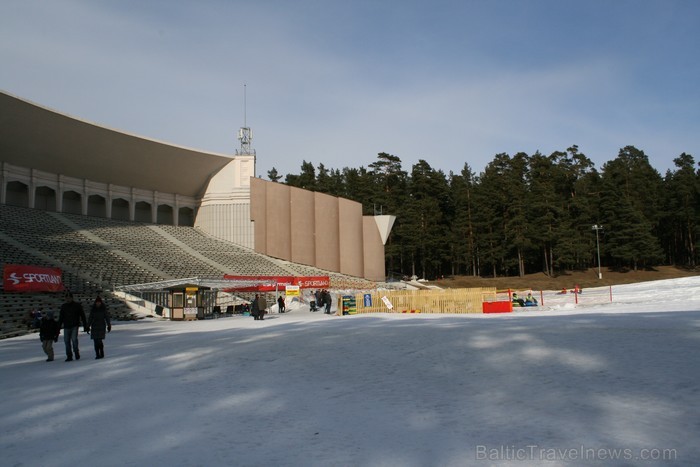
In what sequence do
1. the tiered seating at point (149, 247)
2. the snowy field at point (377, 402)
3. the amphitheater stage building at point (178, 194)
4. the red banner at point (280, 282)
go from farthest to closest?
the amphitheater stage building at point (178, 194)
the tiered seating at point (149, 247)
the red banner at point (280, 282)
the snowy field at point (377, 402)

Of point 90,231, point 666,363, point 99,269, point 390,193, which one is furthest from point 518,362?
point 390,193

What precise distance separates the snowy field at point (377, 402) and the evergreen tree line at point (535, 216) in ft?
190

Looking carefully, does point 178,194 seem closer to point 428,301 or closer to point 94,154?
point 94,154

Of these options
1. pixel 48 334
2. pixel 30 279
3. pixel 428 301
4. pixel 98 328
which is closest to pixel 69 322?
pixel 48 334

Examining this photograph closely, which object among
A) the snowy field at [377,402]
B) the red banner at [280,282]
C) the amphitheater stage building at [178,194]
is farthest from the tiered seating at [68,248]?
the snowy field at [377,402]

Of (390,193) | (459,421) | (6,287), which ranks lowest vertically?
(459,421)

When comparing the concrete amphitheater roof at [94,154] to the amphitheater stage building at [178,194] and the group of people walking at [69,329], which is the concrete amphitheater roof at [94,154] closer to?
the amphitheater stage building at [178,194]

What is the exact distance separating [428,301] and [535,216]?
168 ft

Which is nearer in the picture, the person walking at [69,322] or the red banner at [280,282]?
the person walking at [69,322]

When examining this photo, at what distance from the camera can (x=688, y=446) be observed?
557cm

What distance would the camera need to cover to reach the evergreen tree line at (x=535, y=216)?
73.2 metres

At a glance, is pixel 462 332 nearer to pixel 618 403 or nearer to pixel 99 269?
pixel 618 403

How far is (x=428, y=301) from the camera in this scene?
29688 mm

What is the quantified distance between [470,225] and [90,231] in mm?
51895
